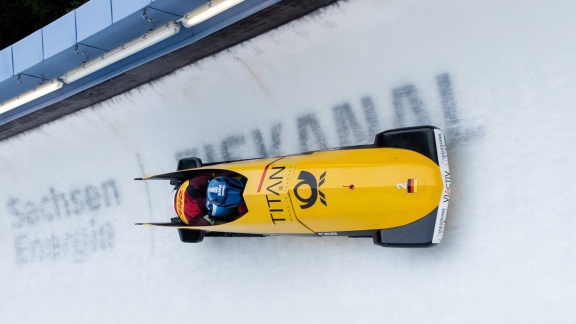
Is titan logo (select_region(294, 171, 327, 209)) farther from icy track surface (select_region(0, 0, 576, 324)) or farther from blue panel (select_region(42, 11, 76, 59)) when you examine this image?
blue panel (select_region(42, 11, 76, 59))

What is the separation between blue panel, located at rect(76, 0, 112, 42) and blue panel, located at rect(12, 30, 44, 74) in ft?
2.19

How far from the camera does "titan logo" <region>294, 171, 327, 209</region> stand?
5117 mm

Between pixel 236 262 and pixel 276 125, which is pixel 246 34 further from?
pixel 236 262

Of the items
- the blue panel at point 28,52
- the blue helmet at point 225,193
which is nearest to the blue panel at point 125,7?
the blue panel at point 28,52

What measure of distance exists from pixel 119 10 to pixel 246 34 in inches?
52.4

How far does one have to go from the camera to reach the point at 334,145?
608cm

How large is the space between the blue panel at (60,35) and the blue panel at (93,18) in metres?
0.10

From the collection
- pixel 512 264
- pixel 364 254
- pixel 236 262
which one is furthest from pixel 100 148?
pixel 512 264

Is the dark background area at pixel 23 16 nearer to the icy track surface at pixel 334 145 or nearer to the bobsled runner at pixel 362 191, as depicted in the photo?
the icy track surface at pixel 334 145

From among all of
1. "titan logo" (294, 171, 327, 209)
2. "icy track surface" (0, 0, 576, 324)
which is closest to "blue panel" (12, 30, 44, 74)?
"icy track surface" (0, 0, 576, 324)

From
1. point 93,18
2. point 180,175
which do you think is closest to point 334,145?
point 180,175

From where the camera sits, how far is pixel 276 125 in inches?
256

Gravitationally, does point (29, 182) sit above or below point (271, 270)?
above

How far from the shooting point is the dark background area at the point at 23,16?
9188 millimetres
